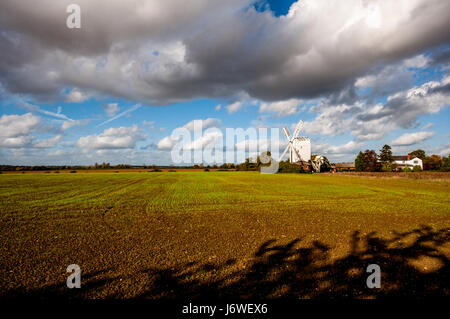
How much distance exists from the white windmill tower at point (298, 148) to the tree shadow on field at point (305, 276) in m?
85.7

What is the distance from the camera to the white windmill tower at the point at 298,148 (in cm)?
8950

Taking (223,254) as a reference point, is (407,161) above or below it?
above

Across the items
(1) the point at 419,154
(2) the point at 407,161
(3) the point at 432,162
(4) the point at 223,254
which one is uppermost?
(1) the point at 419,154

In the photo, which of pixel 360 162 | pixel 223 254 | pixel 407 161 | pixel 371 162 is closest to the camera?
pixel 223 254

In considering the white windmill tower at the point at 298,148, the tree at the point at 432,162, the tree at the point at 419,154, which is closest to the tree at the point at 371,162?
the white windmill tower at the point at 298,148

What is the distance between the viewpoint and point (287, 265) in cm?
619

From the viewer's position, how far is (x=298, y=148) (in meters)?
91.7

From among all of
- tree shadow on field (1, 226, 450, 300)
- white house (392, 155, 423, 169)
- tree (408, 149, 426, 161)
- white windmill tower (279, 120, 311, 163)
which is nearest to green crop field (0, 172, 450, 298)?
tree shadow on field (1, 226, 450, 300)

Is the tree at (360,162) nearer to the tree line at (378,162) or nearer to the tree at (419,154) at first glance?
the tree line at (378,162)

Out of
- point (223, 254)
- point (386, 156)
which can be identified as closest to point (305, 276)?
point (223, 254)

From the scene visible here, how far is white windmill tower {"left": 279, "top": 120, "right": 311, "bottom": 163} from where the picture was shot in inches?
3524

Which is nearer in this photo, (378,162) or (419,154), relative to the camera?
(378,162)

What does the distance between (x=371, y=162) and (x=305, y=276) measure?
9538cm

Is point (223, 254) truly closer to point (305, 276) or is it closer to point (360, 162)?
point (305, 276)
